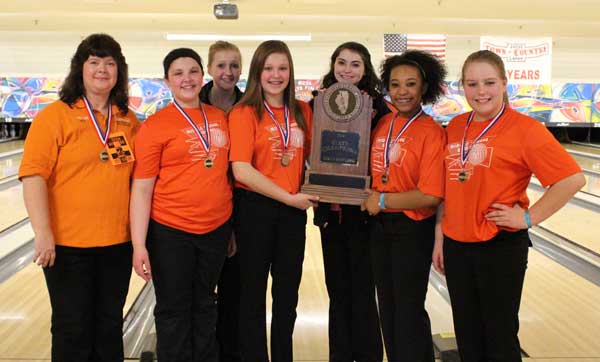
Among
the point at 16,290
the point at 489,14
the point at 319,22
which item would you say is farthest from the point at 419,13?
the point at 16,290

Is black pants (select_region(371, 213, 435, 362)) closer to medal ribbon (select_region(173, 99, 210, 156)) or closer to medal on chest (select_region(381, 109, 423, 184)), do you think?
medal on chest (select_region(381, 109, 423, 184))

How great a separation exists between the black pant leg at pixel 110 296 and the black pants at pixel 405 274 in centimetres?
85

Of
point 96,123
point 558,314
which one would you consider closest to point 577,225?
point 558,314

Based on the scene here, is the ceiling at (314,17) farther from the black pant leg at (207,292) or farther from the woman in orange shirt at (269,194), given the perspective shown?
the black pant leg at (207,292)

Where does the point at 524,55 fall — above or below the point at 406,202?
above

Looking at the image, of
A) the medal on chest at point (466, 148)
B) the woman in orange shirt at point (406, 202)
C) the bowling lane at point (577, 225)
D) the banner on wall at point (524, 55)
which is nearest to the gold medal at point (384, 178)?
the woman in orange shirt at point (406, 202)

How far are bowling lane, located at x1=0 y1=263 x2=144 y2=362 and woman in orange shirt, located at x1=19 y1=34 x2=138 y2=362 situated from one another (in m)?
0.81

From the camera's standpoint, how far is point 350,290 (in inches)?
77.6

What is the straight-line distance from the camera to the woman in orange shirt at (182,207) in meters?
1.73

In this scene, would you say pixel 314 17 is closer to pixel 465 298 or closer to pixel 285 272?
pixel 285 272

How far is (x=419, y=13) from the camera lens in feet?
24.2

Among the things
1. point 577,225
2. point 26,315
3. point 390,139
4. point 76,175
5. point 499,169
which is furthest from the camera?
point 577,225

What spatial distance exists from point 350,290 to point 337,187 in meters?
0.42

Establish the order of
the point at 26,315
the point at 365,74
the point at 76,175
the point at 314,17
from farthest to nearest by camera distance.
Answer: the point at 314,17
the point at 26,315
the point at 365,74
the point at 76,175
